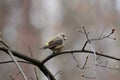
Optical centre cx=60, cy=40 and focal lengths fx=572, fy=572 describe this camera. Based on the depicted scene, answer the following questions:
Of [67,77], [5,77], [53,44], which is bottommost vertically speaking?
[67,77]

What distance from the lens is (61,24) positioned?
30.8 feet

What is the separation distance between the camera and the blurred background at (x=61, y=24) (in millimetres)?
8555

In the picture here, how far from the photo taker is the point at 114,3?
31.3 feet

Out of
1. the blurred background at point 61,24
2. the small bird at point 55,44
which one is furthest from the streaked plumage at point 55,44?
the blurred background at point 61,24

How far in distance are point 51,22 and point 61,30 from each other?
0.54 meters


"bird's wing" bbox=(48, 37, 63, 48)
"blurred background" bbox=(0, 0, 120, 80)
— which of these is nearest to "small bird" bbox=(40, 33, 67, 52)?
"bird's wing" bbox=(48, 37, 63, 48)

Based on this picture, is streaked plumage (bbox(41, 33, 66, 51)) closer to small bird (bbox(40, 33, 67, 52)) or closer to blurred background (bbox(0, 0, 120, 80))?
small bird (bbox(40, 33, 67, 52))

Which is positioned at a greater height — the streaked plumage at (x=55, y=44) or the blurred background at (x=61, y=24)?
the streaked plumage at (x=55, y=44)

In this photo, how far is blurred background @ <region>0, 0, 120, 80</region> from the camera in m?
8.55

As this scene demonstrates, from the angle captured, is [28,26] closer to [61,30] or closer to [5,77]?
[61,30]

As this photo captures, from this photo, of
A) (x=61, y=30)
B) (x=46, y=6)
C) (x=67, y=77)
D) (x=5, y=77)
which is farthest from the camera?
(x=46, y=6)

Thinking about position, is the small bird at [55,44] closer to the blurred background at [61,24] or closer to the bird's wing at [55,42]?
the bird's wing at [55,42]

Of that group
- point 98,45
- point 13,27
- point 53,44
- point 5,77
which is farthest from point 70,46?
point 53,44

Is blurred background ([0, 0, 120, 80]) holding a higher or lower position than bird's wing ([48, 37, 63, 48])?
lower
